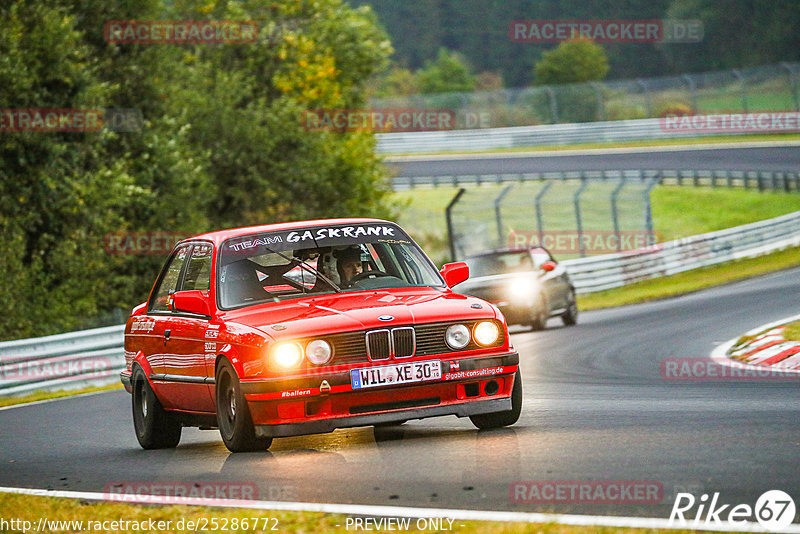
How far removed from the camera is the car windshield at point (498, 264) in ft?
73.0

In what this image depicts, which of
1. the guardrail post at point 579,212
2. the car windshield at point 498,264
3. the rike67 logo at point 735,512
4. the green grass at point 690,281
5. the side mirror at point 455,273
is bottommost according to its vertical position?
the green grass at point 690,281

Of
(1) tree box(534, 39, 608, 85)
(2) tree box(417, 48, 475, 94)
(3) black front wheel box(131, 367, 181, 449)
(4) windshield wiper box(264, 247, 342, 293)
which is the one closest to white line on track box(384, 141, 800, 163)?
(1) tree box(534, 39, 608, 85)

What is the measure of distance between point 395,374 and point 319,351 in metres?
0.51

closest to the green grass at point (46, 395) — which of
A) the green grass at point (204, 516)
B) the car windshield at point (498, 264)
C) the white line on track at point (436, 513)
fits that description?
the car windshield at point (498, 264)

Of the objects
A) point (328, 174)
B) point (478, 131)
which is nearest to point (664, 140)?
point (478, 131)

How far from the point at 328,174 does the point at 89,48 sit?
8915mm

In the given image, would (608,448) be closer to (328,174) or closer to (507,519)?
(507,519)

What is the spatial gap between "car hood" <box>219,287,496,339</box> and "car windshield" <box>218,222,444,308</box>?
0.20 meters

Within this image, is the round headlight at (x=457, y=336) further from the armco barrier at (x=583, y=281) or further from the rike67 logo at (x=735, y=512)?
the armco barrier at (x=583, y=281)

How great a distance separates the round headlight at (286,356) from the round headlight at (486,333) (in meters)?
1.22

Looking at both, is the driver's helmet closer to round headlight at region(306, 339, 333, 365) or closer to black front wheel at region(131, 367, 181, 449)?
round headlight at region(306, 339, 333, 365)

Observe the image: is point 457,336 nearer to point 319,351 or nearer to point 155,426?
point 319,351

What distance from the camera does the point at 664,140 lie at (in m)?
54.8

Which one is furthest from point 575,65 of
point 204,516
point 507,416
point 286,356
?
point 204,516
